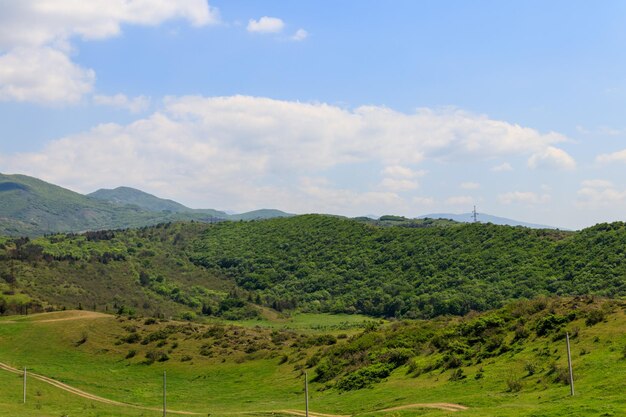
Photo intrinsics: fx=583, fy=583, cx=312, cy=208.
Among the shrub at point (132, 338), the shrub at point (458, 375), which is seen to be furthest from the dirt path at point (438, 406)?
the shrub at point (132, 338)

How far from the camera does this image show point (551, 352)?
35.3 m

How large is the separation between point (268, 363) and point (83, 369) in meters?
19.2

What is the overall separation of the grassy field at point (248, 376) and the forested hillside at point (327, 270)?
25101mm

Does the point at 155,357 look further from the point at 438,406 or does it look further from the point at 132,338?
the point at 438,406

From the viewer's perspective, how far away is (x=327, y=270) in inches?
6038

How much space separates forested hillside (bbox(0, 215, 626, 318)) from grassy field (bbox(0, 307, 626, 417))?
25.1m

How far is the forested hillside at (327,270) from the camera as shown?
10544cm

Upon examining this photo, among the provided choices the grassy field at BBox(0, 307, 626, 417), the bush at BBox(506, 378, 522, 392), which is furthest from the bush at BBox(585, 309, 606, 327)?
the bush at BBox(506, 378, 522, 392)

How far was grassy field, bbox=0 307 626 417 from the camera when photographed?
2914cm

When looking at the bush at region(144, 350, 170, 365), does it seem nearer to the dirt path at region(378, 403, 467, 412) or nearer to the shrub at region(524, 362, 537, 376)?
the dirt path at region(378, 403, 467, 412)

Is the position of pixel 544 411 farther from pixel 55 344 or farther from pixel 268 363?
pixel 55 344

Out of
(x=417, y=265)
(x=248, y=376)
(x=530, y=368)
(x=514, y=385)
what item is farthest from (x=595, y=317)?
(x=417, y=265)

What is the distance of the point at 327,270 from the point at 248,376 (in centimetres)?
10085

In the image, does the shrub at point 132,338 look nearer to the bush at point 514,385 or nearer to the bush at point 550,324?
the bush at point 550,324
